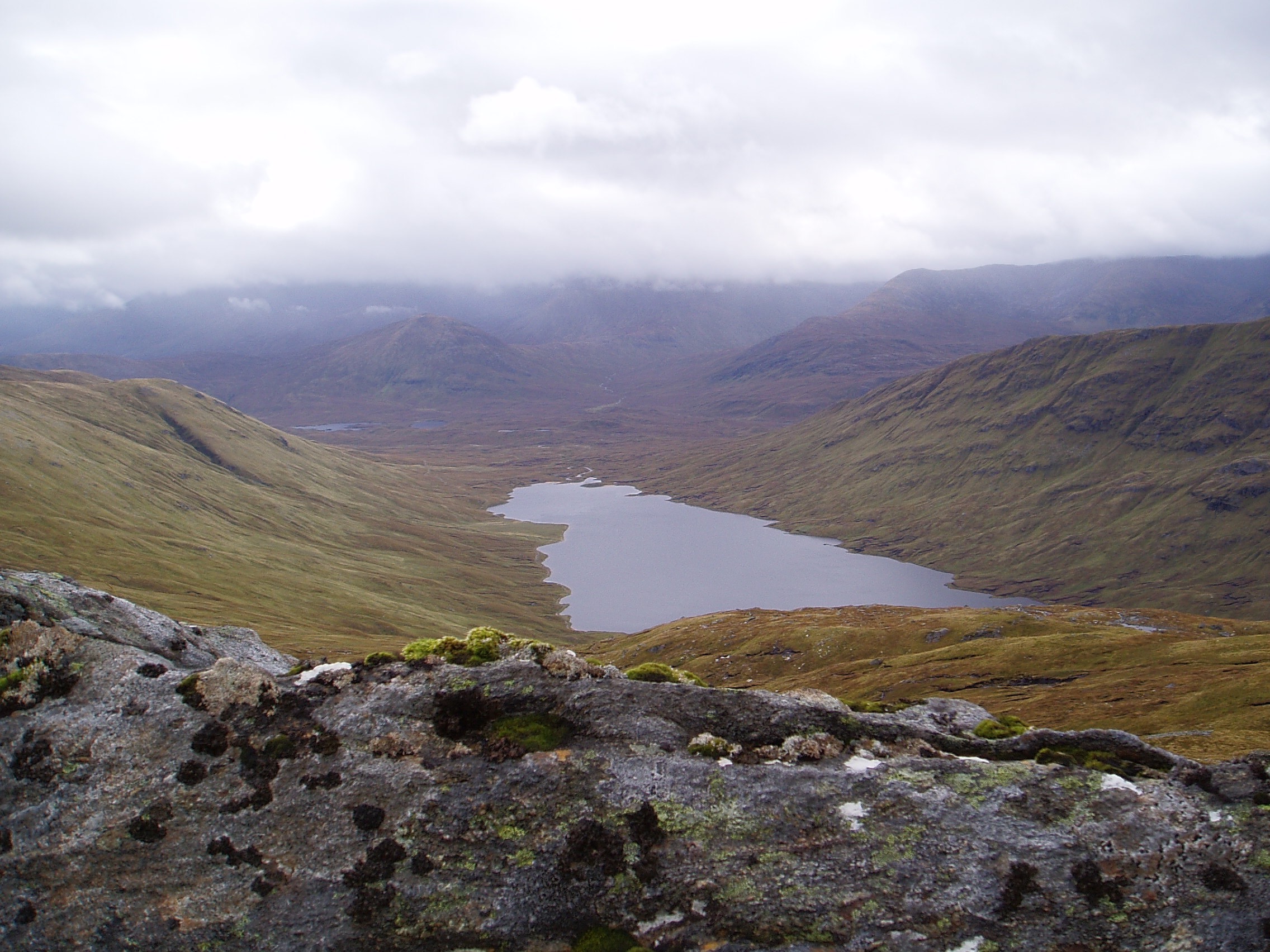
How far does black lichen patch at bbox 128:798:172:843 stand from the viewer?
1703cm

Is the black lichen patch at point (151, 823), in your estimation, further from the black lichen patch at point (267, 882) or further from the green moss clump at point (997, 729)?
the green moss clump at point (997, 729)

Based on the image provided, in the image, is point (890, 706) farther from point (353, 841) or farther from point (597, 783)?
point (353, 841)

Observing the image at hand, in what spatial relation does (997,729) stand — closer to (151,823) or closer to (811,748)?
(811,748)

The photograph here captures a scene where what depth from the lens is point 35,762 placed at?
17.5 metres

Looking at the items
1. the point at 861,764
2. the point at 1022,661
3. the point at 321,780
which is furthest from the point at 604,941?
the point at 1022,661

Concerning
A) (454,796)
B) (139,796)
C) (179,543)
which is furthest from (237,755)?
(179,543)

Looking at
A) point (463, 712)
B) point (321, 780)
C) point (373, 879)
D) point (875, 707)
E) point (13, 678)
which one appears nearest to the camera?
point (373, 879)

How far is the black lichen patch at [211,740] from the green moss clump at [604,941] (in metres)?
10.1

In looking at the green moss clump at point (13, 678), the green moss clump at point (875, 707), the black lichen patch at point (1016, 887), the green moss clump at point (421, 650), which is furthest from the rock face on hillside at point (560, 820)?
the green moss clump at point (875, 707)

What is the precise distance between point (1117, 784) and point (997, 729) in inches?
227

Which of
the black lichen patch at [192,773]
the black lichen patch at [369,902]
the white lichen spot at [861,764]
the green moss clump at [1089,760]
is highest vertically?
the black lichen patch at [192,773]

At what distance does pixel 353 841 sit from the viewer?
17.4 meters

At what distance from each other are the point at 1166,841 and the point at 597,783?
1264cm

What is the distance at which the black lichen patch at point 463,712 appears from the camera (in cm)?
1959
